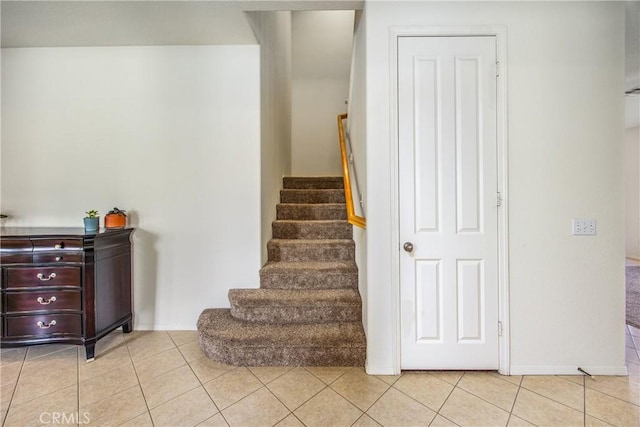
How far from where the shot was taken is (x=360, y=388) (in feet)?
5.50

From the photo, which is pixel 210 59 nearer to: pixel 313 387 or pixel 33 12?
pixel 33 12

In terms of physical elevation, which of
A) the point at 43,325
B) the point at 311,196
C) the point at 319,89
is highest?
the point at 319,89

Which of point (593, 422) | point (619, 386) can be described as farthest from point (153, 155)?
point (619, 386)

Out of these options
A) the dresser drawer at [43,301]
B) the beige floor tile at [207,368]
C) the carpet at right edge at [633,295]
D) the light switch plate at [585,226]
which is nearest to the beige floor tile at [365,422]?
the beige floor tile at [207,368]

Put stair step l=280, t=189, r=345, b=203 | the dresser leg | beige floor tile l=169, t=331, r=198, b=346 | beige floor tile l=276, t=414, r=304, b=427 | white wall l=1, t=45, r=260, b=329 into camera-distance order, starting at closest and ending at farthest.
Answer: beige floor tile l=276, t=414, r=304, b=427 → the dresser leg → beige floor tile l=169, t=331, r=198, b=346 → white wall l=1, t=45, r=260, b=329 → stair step l=280, t=189, r=345, b=203

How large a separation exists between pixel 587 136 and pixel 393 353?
6.52 ft

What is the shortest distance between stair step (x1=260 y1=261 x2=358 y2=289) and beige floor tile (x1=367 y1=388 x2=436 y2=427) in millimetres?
908

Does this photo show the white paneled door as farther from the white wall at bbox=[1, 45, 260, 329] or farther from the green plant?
the green plant

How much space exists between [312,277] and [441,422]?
1305 millimetres

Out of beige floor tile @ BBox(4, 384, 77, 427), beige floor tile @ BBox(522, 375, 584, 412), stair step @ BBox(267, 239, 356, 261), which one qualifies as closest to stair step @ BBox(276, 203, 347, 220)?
stair step @ BBox(267, 239, 356, 261)

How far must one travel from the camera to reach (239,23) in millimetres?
2109

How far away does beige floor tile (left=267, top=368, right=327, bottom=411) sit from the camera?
5.18ft

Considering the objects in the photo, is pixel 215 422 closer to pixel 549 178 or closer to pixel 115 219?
pixel 115 219

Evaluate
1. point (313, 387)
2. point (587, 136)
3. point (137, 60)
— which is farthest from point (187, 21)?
point (587, 136)
